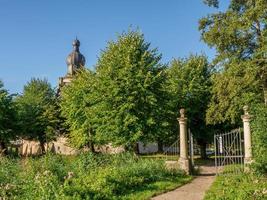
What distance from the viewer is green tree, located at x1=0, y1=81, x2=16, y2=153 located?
4491 cm

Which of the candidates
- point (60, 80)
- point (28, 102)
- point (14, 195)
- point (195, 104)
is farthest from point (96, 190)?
point (60, 80)

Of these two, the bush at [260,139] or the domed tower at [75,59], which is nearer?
the bush at [260,139]

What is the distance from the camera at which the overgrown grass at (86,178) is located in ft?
42.3

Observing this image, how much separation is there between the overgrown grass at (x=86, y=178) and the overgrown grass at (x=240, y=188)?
1.80 metres

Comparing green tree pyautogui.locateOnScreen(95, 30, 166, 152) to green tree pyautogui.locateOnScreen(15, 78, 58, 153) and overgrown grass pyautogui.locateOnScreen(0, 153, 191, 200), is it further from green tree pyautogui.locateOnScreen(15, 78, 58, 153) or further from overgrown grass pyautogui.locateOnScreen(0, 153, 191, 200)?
green tree pyautogui.locateOnScreen(15, 78, 58, 153)

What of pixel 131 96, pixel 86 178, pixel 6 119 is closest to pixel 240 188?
pixel 86 178

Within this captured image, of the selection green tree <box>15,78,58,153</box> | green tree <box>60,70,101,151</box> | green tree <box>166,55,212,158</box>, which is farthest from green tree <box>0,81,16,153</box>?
green tree <box>166,55,212,158</box>

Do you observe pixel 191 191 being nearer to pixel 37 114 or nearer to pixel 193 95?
pixel 193 95

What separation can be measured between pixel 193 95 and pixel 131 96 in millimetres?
9790

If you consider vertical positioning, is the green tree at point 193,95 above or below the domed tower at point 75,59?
below

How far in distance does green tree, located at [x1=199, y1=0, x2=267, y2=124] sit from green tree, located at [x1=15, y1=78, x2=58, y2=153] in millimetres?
23554

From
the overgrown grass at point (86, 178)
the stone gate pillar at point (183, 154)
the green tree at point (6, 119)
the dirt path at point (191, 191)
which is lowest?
the dirt path at point (191, 191)

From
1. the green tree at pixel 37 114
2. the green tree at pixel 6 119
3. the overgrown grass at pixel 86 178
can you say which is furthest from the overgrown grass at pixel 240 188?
the green tree at pixel 37 114

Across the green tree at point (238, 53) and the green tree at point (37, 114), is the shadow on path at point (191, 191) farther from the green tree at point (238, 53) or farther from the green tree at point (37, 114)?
the green tree at point (37, 114)
